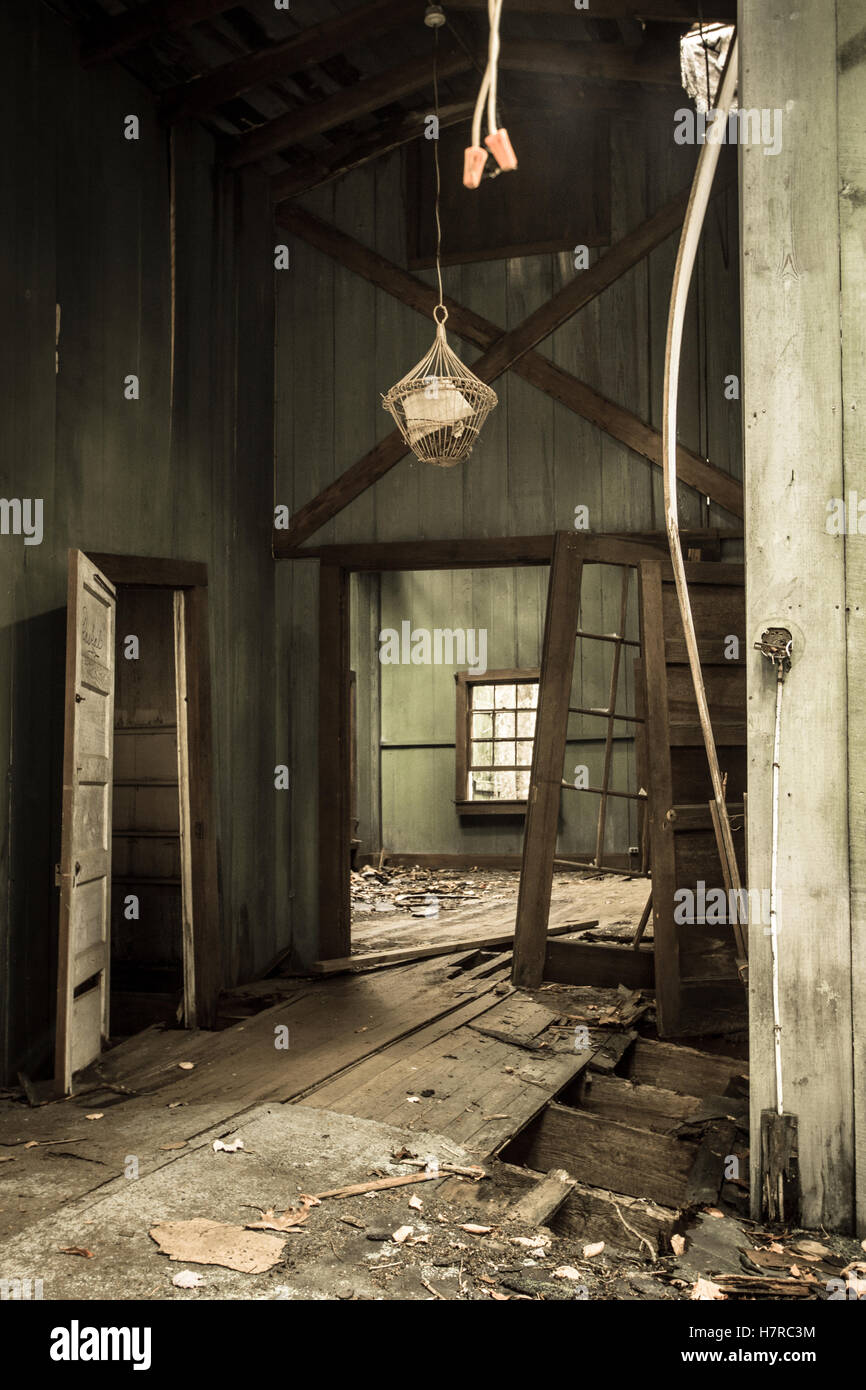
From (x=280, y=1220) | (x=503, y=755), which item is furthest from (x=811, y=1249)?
(x=503, y=755)

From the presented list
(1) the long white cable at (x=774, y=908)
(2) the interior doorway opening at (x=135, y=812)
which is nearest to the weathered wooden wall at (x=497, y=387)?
→ (2) the interior doorway opening at (x=135, y=812)

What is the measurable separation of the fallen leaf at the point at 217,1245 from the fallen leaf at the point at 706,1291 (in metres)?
0.96

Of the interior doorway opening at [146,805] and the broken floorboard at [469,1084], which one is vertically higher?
the interior doorway opening at [146,805]

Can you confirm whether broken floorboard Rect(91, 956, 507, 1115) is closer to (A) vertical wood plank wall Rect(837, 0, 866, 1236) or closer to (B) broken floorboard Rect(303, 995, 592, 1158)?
(B) broken floorboard Rect(303, 995, 592, 1158)

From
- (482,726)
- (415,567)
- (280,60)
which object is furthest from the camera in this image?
(482,726)

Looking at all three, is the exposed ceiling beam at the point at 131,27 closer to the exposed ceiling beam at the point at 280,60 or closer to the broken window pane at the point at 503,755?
the exposed ceiling beam at the point at 280,60

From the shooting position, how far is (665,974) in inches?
194

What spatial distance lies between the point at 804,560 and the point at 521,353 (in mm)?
3830

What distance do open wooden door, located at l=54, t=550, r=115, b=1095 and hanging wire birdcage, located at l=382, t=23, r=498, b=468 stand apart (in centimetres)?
168

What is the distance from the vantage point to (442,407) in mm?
5172

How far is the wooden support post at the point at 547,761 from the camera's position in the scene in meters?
5.61

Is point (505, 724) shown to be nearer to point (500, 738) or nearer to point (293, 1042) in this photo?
point (500, 738)

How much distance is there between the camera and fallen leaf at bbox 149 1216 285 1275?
8.13 ft
